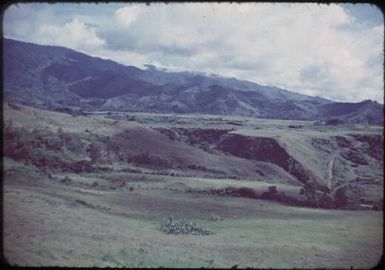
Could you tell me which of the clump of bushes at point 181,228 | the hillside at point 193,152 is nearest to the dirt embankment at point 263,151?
the hillside at point 193,152

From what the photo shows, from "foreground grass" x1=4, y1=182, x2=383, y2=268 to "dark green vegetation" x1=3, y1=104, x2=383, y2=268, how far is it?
42 millimetres

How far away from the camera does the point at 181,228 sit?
1495 centimetres

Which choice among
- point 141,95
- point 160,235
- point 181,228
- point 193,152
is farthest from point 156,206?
point 141,95

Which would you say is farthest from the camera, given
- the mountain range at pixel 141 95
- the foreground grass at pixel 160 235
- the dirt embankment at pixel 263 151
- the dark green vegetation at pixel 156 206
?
the mountain range at pixel 141 95

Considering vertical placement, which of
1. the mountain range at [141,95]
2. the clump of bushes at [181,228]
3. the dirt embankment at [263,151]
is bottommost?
the clump of bushes at [181,228]

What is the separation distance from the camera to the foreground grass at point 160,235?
1038cm

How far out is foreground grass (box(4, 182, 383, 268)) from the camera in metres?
10.4

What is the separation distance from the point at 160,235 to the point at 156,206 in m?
5.02

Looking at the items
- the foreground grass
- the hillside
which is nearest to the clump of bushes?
the foreground grass

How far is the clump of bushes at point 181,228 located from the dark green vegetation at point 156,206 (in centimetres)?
5

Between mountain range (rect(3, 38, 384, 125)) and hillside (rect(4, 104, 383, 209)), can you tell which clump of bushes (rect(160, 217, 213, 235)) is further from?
mountain range (rect(3, 38, 384, 125))

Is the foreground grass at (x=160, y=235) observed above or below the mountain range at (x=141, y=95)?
below

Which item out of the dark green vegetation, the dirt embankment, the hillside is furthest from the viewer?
the dirt embankment

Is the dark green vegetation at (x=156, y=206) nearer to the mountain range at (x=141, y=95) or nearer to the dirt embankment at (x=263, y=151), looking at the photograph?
the dirt embankment at (x=263, y=151)
